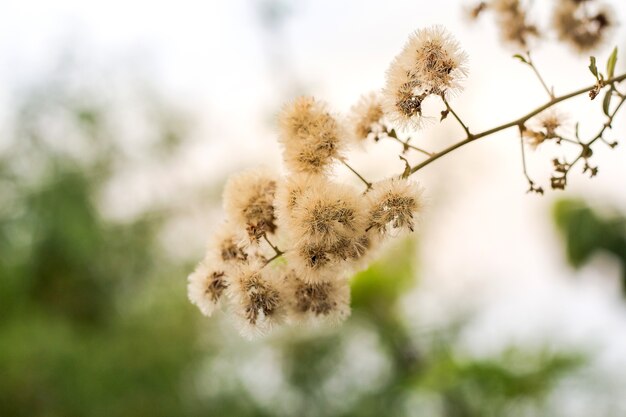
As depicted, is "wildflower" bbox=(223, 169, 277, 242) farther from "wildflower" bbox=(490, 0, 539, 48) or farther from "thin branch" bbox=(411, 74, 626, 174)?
"wildflower" bbox=(490, 0, 539, 48)

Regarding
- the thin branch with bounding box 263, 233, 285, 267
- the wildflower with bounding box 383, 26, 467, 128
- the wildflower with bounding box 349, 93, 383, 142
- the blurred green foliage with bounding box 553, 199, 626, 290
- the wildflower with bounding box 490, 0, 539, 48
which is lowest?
the thin branch with bounding box 263, 233, 285, 267

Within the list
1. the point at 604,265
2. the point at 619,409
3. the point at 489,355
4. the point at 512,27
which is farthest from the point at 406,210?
the point at 619,409

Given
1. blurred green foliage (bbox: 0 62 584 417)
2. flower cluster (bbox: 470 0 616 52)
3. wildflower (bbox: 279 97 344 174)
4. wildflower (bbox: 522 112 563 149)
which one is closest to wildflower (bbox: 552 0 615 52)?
flower cluster (bbox: 470 0 616 52)

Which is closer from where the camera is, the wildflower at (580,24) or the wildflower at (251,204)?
the wildflower at (251,204)

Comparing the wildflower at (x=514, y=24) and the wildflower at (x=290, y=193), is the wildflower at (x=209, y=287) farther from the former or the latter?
the wildflower at (x=514, y=24)

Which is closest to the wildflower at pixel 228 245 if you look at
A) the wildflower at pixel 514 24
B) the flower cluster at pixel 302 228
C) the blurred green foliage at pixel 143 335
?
the flower cluster at pixel 302 228

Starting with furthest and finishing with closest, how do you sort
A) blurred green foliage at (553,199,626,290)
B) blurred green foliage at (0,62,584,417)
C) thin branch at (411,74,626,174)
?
blurred green foliage at (0,62,584,417), blurred green foliage at (553,199,626,290), thin branch at (411,74,626,174)

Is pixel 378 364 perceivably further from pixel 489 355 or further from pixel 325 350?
pixel 489 355

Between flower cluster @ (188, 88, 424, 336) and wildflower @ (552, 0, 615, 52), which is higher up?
wildflower @ (552, 0, 615, 52)
